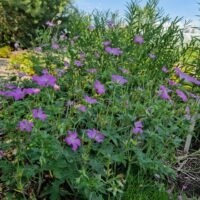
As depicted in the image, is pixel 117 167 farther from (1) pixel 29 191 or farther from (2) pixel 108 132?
(1) pixel 29 191

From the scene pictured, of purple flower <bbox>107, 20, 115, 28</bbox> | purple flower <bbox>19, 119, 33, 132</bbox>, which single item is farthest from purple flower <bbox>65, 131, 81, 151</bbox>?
purple flower <bbox>107, 20, 115, 28</bbox>

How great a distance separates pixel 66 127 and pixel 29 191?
43 centimetres

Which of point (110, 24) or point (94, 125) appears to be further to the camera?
point (110, 24)

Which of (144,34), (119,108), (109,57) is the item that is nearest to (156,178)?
(119,108)

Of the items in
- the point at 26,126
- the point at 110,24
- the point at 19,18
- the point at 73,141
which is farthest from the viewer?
the point at 19,18

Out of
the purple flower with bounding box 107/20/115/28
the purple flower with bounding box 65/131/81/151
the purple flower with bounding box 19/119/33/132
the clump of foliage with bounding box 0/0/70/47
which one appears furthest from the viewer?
the clump of foliage with bounding box 0/0/70/47

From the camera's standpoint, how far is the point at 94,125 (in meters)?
2.48

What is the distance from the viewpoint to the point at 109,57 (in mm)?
3262

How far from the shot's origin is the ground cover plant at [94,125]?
6.44 feet

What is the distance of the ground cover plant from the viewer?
196 cm

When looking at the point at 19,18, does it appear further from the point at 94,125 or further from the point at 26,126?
the point at 26,126

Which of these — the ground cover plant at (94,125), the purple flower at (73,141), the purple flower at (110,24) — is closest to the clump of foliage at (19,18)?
the purple flower at (110,24)

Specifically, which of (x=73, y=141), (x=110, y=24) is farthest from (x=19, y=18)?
(x=73, y=141)

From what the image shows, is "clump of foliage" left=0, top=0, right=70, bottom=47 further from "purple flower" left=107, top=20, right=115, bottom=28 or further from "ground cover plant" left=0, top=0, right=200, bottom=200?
"ground cover plant" left=0, top=0, right=200, bottom=200
